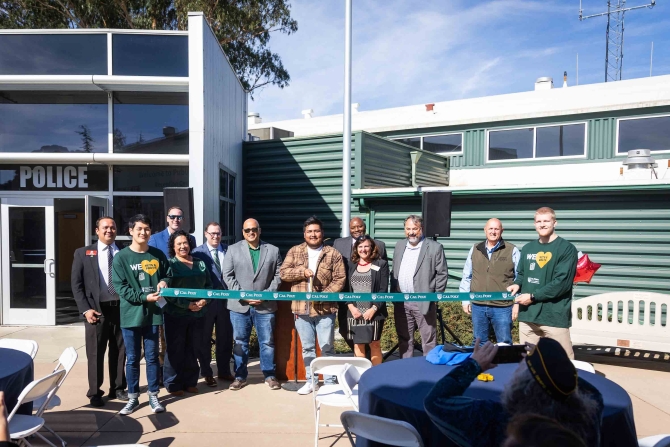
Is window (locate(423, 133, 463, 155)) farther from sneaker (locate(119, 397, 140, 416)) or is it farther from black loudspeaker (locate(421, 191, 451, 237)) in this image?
sneaker (locate(119, 397, 140, 416))

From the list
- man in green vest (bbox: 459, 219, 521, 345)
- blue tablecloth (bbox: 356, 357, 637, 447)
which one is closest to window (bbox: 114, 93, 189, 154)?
man in green vest (bbox: 459, 219, 521, 345)

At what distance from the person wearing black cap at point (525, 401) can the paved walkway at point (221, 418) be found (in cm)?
229

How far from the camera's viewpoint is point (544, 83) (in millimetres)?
14797

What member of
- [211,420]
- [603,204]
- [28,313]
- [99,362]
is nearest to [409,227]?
[211,420]

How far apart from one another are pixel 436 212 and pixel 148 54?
17.5 feet

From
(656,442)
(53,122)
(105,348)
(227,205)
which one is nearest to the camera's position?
(656,442)

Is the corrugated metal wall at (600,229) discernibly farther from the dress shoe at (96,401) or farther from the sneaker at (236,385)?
the dress shoe at (96,401)

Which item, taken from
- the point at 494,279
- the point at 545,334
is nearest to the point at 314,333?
the point at 494,279

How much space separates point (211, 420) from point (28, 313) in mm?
5414

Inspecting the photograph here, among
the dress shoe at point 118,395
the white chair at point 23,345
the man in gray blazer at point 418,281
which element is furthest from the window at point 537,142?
the white chair at point 23,345

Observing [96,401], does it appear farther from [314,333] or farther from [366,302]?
[366,302]

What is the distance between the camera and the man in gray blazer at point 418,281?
203 inches

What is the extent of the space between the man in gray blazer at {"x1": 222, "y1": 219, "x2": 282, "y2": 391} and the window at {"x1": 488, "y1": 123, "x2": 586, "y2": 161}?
825cm

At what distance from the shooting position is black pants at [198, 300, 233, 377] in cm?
505
